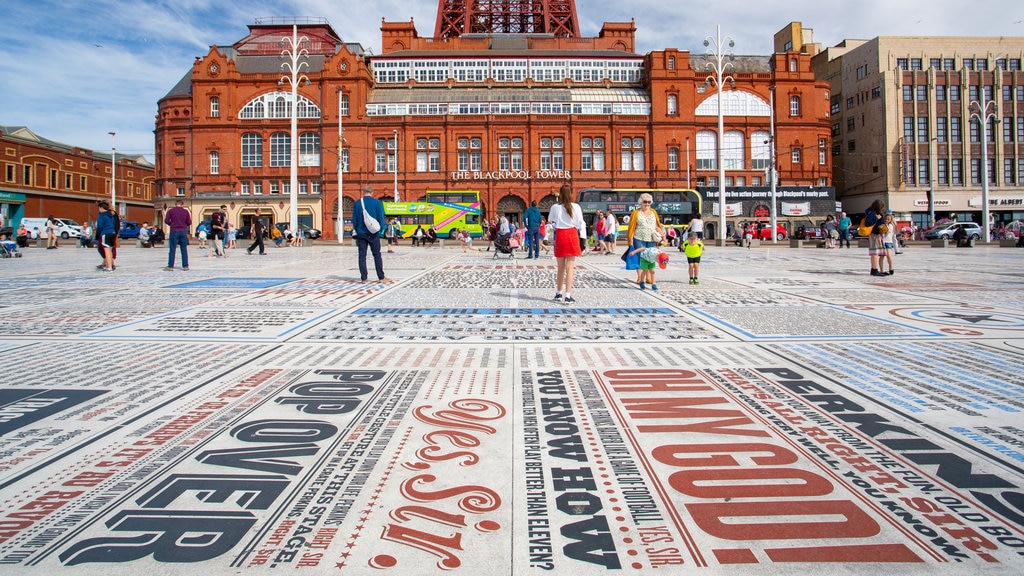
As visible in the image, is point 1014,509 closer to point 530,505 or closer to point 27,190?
point 530,505

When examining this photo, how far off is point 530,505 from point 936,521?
1462 mm

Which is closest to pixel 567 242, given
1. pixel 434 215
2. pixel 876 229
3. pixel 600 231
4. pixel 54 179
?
pixel 876 229

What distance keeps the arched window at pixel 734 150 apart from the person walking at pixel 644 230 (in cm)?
5710

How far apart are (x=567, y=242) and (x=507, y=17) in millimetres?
78067

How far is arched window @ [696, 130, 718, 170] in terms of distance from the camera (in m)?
63.1

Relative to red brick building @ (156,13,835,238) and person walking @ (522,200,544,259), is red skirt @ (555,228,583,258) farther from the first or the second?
red brick building @ (156,13,835,238)

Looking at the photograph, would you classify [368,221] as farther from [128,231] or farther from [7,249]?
[128,231]

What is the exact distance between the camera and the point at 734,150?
6366 cm

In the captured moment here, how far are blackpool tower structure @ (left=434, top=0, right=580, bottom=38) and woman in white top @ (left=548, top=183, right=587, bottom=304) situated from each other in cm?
7217

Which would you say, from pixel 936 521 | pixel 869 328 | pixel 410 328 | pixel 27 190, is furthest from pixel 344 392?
pixel 27 190

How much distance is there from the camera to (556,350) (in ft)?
17.9

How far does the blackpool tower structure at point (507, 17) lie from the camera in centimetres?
7594

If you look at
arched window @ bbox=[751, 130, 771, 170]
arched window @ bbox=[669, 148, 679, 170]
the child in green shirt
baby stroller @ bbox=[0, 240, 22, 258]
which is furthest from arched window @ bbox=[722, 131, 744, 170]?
baby stroller @ bbox=[0, 240, 22, 258]

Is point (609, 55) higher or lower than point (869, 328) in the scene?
higher
